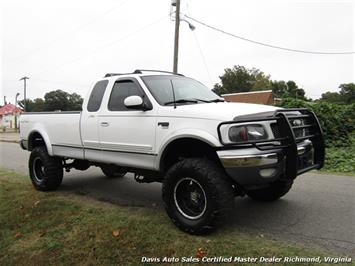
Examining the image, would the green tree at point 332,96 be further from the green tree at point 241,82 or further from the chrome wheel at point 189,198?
the chrome wheel at point 189,198

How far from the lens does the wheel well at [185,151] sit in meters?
4.29

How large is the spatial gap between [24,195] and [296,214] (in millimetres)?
4692

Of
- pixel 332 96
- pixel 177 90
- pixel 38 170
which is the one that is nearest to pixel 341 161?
pixel 177 90

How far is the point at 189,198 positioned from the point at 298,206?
1.86 metres

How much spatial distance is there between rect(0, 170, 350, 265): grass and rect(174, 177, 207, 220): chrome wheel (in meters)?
0.28

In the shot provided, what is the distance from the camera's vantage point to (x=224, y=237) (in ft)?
13.2

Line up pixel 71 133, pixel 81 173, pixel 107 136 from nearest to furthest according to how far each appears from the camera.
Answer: pixel 107 136, pixel 71 133, pixel 81 173

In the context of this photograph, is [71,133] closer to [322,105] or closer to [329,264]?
[329,264]

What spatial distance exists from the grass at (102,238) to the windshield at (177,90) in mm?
1623

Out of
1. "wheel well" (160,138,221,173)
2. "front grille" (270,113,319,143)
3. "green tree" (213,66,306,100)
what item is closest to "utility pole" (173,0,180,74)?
"wheel well" (160,138,221,173)

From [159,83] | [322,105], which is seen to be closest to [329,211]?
[159,83]

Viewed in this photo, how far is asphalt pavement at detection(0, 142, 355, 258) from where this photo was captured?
4.07m

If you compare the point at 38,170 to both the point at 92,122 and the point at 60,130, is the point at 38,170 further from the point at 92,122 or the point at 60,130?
the point at 92,122

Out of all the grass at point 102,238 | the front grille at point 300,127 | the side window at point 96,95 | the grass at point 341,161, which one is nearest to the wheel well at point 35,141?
the grass at point 102,238
